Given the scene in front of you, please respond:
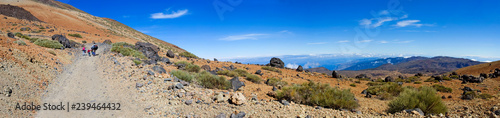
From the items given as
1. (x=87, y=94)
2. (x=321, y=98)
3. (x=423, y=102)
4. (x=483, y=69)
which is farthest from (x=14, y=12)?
(x=483, y=69)

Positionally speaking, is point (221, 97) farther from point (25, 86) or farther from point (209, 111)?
point (25, 86)

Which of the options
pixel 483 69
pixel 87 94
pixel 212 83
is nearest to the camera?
pixel 87 94

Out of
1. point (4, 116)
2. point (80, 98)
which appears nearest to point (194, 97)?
point (80, 98)

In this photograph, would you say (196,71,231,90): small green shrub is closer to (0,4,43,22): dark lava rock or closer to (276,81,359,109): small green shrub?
(276,81,359,109): small green shrub

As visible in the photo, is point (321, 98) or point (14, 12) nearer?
point (321, 98)

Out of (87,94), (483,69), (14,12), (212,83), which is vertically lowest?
(87,94)

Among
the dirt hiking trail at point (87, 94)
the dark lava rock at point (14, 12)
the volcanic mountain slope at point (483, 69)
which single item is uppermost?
the dark lava rock at point (14, 12)

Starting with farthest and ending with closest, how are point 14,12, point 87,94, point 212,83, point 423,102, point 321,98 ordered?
point 14,12
point 212,83
point 87,94
point 321,98
point 423,102

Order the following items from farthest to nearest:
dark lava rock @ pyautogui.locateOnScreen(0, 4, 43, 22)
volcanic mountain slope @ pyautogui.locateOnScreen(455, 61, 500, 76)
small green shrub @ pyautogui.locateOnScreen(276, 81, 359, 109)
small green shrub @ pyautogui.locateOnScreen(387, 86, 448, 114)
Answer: dark lava rock @ pyautogui.locateOnScreen(0, 4, 43, 22)
volcanic mountain slope @ pyautogui.locateOnScreen(455, 61, 500, 76)
small green shrub @ pyautogui.locateOnScreen(276, 81, 359, 109)
small green shrub @ pyautogui.locateOnScreen(387, 86, 448, 114)

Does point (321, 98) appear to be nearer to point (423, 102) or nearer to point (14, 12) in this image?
point (423, 102)

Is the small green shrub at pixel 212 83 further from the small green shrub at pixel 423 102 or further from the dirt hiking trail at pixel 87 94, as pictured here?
the small green shrub at pixel 423 102

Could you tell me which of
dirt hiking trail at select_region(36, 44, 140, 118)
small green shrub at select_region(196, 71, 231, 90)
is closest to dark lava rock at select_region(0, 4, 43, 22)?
dirt hiking trail at select_region(36, 44, 140, 118)

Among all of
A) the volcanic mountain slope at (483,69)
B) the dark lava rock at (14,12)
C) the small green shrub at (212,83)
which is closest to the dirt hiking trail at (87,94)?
the small green shrub at (212,83)

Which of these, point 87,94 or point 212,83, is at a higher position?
point 212,83
